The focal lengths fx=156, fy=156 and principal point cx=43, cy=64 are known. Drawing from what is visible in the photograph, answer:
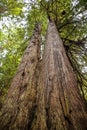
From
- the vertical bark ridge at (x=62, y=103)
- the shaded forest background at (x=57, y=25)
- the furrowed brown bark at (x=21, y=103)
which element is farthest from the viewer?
the shaded forest background at (x=57, y=25)

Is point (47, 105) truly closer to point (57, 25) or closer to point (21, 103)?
point (21, 103)

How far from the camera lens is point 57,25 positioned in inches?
281

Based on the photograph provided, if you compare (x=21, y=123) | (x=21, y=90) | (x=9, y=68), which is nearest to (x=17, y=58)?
(x=9, y=68)

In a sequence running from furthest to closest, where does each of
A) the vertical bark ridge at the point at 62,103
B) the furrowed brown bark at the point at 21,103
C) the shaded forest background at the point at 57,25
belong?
1. the shaded forest background at the point at 57,25
2. the furrowed brown bark at the point at 21,103
3. the vertical bark ridge at the point at 62,103

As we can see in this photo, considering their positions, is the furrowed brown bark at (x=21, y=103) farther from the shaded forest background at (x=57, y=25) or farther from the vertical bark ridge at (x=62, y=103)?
the shaded forest background at (x=57, y=25)

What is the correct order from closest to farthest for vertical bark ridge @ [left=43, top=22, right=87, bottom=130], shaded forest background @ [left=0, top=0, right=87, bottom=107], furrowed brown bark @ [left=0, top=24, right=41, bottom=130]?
vertical bark ridge @ [left=43, top=22, right=87, bottom=130], furrowed brown bark @ [left=0, top=24, right=41, bottom=130], shaded forest background @ [left=0, top=0, right=87, bottom=107]

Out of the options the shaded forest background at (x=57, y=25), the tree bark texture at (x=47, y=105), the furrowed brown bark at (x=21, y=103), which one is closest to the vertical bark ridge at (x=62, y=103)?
the tree bark texture at (x=47, y=105)

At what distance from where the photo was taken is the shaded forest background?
6297 millimetres

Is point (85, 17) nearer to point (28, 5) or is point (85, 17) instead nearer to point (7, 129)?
point (28, 5)

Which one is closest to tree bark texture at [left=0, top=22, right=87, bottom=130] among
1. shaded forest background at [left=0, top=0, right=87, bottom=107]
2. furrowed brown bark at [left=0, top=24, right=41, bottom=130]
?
furrowed brown bark at [left=0, top=24, right=41, bottom=130]

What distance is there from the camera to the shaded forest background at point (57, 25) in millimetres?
6297

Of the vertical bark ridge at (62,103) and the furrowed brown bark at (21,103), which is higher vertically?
the vertical bark ridge at (62,103)

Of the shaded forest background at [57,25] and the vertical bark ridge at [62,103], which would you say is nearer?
the vertical bark ridge at [62,103]

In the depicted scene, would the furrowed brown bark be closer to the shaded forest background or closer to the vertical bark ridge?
the vertical bark ridge
